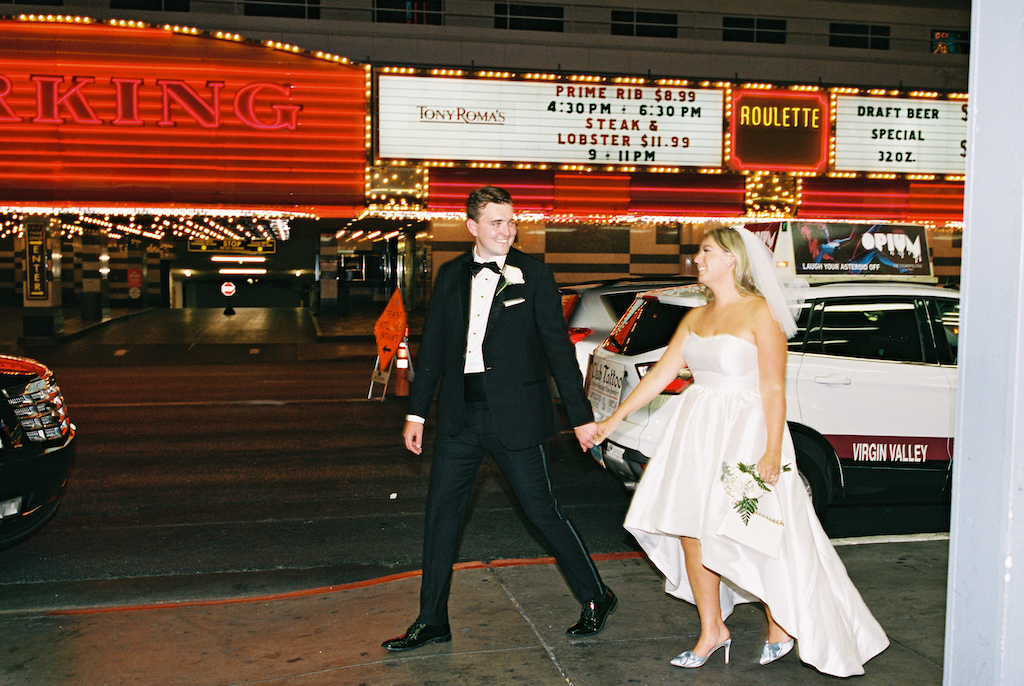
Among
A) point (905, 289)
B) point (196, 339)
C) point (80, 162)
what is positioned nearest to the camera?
point (905, 289)

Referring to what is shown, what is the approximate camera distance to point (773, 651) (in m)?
3.89

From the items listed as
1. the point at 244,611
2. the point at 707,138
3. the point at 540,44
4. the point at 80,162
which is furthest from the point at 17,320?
the point at 244,611

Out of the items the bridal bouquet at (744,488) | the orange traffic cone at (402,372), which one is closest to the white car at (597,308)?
the orange traffic cone at (402,372)

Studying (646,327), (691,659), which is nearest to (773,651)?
(691,659)

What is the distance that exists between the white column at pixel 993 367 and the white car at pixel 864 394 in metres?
3.46

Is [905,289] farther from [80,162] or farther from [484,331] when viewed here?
[80,162]

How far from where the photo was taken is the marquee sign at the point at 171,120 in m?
15.7

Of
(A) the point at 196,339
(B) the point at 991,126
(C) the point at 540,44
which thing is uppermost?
(C) the point at 540,44

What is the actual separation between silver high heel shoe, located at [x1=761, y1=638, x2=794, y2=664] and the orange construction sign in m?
9.66

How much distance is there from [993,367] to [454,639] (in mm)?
2783

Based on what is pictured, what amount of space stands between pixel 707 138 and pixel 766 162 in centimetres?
130

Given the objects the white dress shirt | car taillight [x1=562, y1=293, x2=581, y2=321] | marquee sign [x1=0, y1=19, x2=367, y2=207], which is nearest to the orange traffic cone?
car taillight [x1=562, y1=293, x2=581, y2=321]

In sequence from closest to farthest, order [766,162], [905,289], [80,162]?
[905,289] → [80,162] → [766,162]

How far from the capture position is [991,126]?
2.15 meters
